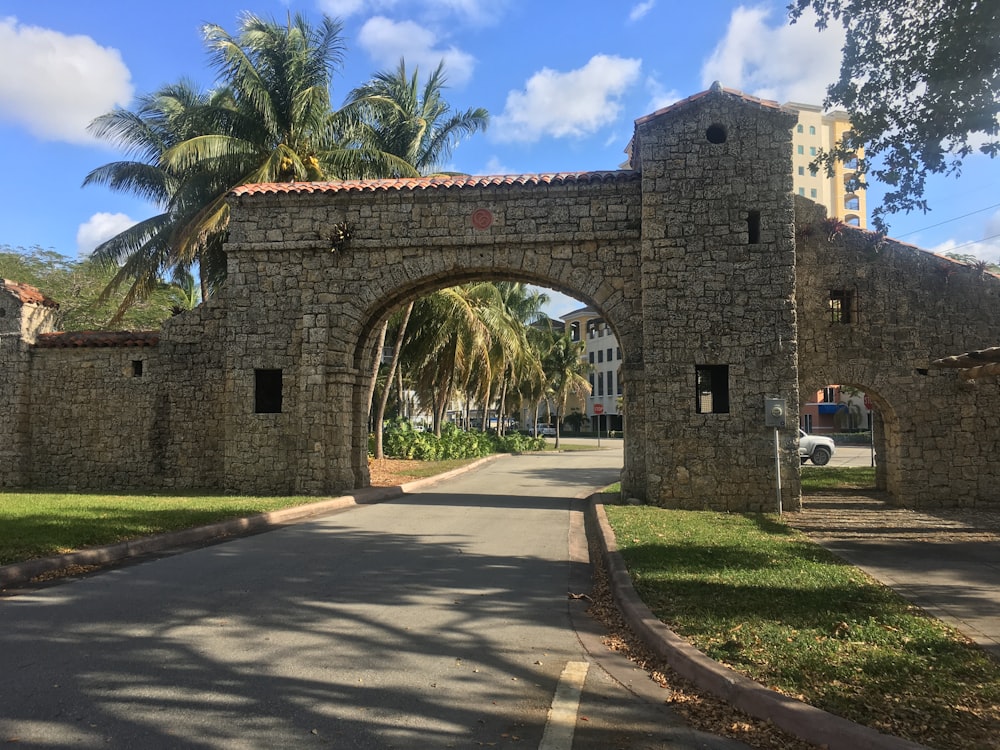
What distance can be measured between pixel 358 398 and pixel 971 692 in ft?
45.3

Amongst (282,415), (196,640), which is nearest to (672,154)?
(282,415)

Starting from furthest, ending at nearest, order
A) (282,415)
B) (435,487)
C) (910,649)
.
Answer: (435,487), (282,415), (910,649)

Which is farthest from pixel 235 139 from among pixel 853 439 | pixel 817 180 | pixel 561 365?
pixel 817 180

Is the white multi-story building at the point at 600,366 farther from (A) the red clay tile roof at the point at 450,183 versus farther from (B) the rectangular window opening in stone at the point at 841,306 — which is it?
(A) the red clay tile roof at the point at 450,183

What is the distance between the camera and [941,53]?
23.3ft

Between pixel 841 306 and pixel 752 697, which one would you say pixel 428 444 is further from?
pixel 752 697

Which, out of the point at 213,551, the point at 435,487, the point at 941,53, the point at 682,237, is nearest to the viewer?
the point at 941,53

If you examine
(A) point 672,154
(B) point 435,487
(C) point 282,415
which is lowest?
(B) point 435,487

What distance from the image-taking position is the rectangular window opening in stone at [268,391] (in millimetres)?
15633

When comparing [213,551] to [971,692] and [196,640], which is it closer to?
[196,640]

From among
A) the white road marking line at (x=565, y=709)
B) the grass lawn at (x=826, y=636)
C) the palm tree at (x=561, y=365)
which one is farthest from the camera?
the palm tree at (x=561, y=365)

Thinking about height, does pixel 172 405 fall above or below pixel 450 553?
above

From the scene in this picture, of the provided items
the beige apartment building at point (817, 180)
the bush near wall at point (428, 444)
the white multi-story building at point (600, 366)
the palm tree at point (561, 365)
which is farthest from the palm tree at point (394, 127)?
the beige apartment building at point (817, 180)

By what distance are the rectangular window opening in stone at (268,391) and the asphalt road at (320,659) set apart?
7.08m
